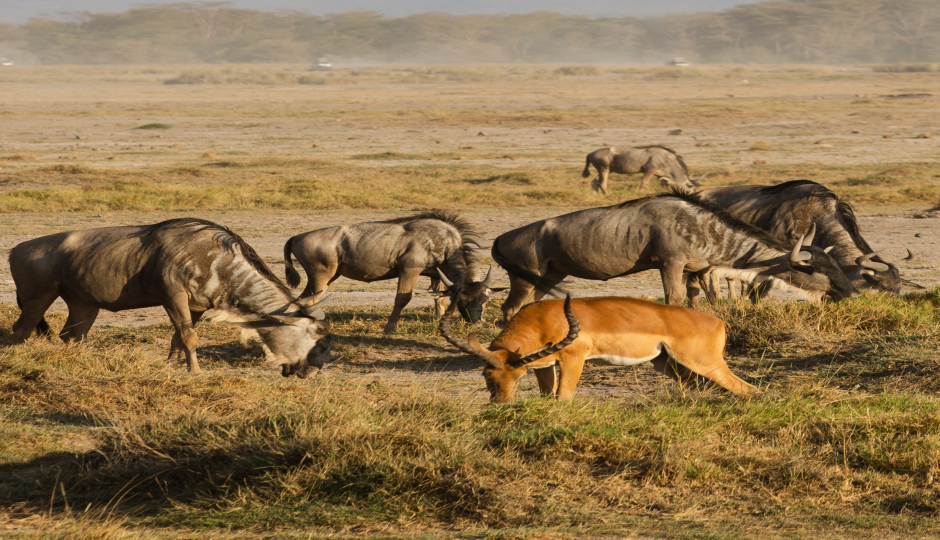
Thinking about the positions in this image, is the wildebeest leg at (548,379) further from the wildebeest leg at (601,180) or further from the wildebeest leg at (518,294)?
the wildebeest leg at (601,180)

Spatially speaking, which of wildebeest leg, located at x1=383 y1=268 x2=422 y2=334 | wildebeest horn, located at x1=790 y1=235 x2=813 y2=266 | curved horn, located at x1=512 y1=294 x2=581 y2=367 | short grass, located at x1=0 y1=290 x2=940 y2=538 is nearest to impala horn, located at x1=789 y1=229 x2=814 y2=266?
wildebeest horn, located at x1=790 y1=235 x2=813 y2=266

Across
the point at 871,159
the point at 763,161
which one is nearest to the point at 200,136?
the point at 763,161

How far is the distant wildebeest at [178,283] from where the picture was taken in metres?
8.53

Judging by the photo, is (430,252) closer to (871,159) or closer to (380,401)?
(380,401)

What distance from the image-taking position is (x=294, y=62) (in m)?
161

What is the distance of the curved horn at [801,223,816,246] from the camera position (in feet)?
34.7

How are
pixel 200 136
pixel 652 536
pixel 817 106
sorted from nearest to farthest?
pixel 652 536
pixel 200 136
pixel 817 106

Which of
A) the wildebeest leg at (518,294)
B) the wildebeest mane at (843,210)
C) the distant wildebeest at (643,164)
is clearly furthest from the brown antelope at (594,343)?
the distant wildebeest at (643,164)

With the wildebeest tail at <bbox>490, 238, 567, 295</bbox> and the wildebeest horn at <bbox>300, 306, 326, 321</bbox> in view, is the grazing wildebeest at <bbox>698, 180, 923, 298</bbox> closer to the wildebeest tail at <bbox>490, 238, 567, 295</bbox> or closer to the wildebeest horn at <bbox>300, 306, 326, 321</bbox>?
the wildebeest tail at <bbox>490, 238, 567, 295</bbox>

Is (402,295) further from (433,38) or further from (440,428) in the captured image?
(433,38)

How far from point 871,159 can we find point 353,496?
1068 inches

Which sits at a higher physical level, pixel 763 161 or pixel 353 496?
pixel 353 496

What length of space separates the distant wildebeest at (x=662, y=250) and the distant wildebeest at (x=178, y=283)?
2.43 metres

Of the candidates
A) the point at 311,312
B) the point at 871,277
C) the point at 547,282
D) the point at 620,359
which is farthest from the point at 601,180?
the point at 620,359
